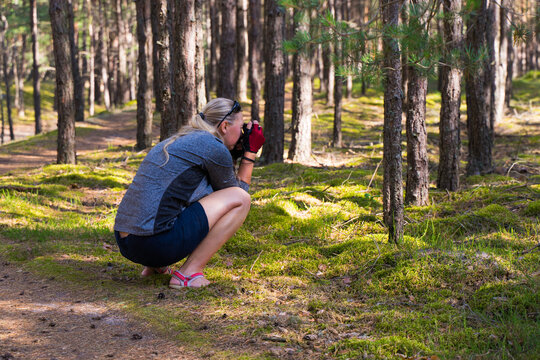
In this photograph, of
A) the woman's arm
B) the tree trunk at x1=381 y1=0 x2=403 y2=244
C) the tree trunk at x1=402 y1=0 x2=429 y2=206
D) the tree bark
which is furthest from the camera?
the tree bark

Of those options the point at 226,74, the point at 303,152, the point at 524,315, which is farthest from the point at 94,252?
the point at 226,74

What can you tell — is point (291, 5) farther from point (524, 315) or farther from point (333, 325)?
point (524, 315)

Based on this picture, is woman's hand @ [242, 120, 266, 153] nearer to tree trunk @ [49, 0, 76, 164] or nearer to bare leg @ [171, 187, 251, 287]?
bare leg @ [171, 187, 251, 287]

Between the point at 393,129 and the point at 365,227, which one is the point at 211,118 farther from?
the point at 365,227

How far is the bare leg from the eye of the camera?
13.0 ft

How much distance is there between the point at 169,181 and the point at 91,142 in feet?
51.6

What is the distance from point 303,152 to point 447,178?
433cm

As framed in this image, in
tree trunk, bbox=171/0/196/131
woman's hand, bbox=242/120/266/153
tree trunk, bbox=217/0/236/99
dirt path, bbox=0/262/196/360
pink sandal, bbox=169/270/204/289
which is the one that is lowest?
dirt path, bbox=0/262/196/360

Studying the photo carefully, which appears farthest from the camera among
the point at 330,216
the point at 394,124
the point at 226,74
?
the point at 226,74

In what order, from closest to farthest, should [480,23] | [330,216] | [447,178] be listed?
1. [330,216]
2. [447,178]
3. [480,23]

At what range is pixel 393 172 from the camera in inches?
175

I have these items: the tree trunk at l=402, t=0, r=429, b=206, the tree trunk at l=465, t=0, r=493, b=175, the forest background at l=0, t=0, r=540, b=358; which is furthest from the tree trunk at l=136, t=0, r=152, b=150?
the tree trunk at l=402, t=0, r=429, b=206

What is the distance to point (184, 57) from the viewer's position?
23.8ft

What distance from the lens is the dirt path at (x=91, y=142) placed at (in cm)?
1421
